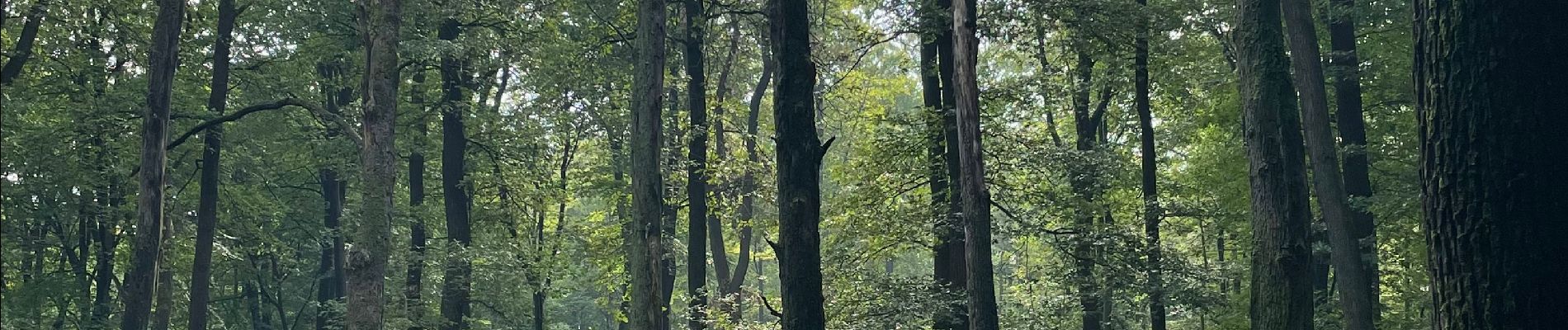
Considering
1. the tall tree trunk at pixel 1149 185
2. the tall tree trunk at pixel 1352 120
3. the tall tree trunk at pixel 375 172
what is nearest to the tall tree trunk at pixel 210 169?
the tall tree trunk at pixel 375 172

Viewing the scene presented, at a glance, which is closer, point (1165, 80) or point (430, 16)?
point (1165, 80)

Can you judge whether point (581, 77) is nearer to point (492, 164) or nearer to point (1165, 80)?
point (492, 164)

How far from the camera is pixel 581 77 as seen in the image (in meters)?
21.0

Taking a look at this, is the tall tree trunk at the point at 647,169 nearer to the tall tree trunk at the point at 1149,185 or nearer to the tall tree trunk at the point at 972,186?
the tall tree trunk at the point at 972,186

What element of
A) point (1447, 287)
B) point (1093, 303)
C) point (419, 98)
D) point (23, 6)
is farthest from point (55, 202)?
point (1447, 287)

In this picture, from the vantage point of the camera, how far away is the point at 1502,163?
14.4 ft

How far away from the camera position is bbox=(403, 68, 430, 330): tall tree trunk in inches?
890

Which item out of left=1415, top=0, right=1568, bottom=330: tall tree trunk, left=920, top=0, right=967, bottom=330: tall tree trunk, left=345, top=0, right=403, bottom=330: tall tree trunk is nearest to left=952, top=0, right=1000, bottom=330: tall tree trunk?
left=920, top=0, right=967, bottom=330: tall tree trunk

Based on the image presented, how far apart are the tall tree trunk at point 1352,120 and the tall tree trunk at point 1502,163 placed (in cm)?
1559

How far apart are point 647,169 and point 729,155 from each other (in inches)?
288

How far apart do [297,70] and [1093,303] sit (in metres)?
16.3

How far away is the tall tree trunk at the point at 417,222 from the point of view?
22609 mm

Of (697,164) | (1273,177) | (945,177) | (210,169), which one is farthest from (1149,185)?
(210,169)

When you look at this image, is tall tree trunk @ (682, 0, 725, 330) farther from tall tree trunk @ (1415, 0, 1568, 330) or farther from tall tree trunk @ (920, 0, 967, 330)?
tall tree trunk @ (1415, 0, 1568, 330)
